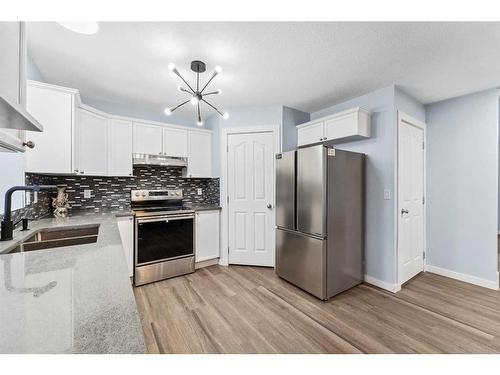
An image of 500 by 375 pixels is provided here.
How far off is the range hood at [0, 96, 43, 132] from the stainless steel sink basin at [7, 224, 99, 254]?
0.82m

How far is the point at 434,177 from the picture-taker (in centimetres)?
296

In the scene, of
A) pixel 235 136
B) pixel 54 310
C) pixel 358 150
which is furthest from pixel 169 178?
pixel 54 310

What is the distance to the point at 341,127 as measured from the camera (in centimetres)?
265

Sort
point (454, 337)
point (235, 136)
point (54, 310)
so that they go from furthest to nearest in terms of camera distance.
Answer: point (235, 136)
point (454, 337)
point (54, 310)

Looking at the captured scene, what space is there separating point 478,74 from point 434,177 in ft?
4.16

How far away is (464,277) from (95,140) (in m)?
4.81

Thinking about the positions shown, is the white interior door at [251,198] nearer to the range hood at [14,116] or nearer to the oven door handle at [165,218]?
the oven door handle at [165,218]

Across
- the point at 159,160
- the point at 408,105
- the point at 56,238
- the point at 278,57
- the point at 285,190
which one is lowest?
the point at 56,238

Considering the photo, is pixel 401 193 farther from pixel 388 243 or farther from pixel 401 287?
pixel 401 287

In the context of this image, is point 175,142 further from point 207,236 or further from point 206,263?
point 206,263

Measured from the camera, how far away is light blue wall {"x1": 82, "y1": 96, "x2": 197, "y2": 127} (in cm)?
296

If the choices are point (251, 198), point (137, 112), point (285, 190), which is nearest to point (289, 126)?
point (285, 190)

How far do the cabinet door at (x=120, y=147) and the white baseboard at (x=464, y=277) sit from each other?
428cm

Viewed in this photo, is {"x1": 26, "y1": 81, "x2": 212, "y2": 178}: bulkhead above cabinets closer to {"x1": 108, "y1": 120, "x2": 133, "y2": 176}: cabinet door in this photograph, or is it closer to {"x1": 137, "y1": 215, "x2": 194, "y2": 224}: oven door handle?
{"x1": 108, "y1": 120, "x2": 133, "y2": 176}: cabinet door
